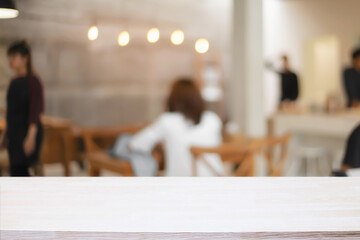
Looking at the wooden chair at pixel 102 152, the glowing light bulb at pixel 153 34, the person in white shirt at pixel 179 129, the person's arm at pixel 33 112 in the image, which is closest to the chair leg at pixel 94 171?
the wooden chair at pixel 102 152

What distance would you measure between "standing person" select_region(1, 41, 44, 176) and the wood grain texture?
1.02m

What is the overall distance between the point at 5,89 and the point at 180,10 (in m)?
2.42

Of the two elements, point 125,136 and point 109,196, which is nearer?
point 109,196

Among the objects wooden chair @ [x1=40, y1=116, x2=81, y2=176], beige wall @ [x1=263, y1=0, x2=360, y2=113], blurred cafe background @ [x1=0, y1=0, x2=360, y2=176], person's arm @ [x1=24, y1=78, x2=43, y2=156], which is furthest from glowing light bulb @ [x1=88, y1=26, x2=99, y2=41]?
beige wall @ [x1=263, y1=0, x2=360, y2=113]

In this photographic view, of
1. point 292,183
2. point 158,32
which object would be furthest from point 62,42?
point 292,183

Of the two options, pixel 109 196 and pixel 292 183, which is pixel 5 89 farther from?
pixel 292 183

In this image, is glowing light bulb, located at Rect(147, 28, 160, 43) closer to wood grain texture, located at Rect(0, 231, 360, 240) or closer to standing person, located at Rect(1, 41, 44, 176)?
standing person, located at Rect(1, 41, 44, 176)

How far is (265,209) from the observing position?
2.92 feet

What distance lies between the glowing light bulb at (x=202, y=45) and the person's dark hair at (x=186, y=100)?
8.47 feet

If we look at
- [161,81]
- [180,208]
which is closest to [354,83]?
[161,81]

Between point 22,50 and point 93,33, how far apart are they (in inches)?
25.0

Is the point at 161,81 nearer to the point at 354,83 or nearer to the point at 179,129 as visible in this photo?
the point at 354,83

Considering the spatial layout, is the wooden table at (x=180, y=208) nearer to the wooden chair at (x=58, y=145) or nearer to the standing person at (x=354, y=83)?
the wooden chair at (x=58, y=145)

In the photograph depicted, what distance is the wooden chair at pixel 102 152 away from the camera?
2.62 meters
